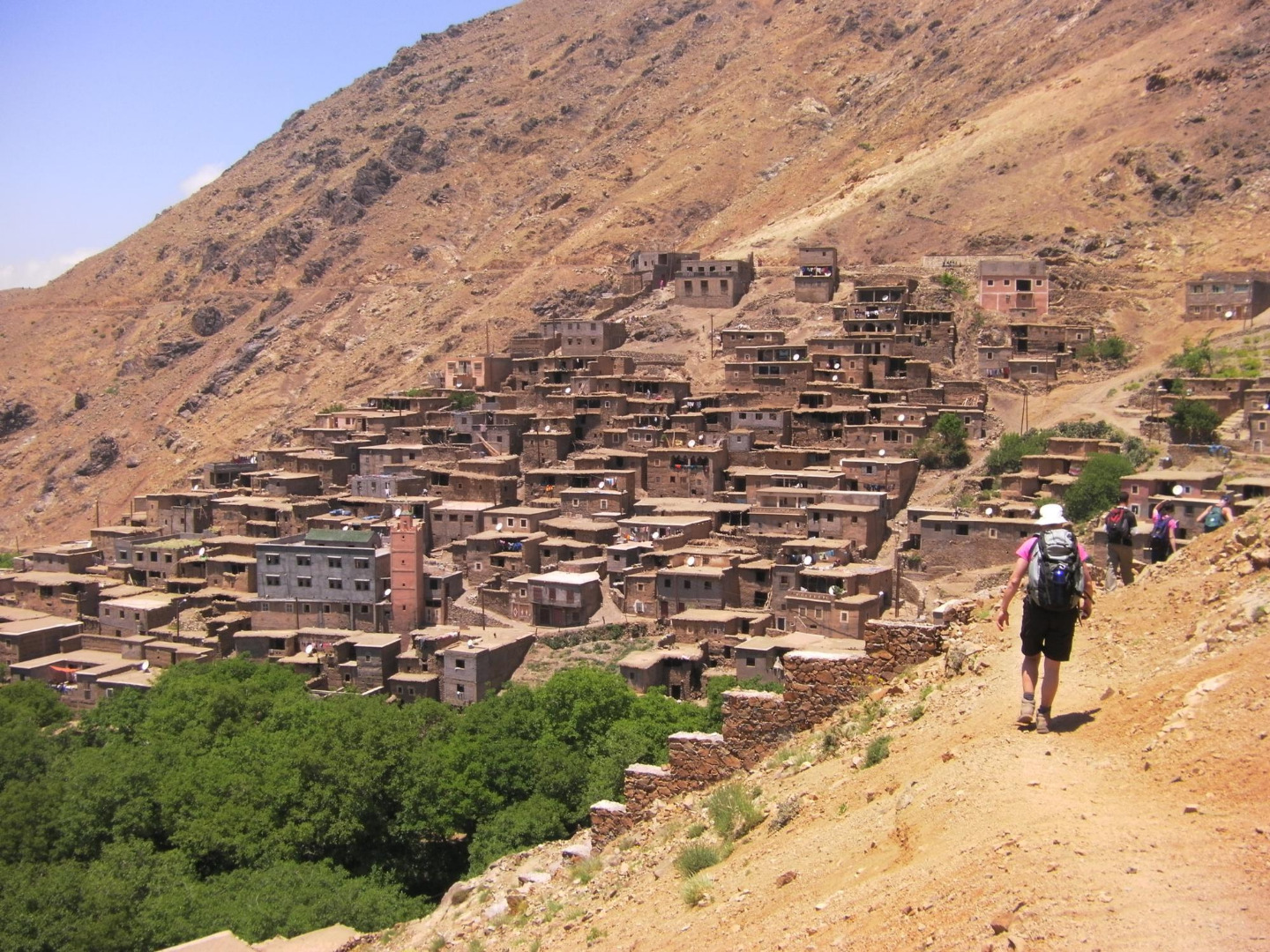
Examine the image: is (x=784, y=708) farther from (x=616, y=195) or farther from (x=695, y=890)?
(x=616, y=195)

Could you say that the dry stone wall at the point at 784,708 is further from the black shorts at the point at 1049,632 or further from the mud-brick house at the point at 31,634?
the mud-brick house at the point at 31,634

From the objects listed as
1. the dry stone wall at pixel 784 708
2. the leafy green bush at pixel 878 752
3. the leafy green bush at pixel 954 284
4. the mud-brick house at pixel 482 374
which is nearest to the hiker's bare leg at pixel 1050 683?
the leafy green bush at pixel 878 752

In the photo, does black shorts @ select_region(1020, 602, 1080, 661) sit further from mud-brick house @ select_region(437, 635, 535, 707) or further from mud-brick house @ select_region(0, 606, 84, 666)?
mud-brick house @ select_region(0, 606, 84, 666)

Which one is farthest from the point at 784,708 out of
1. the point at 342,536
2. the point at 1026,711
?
the point at 342,536

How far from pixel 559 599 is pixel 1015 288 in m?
22.1

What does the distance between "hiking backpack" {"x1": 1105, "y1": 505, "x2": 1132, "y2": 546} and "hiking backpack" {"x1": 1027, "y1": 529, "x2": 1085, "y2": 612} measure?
12.6 ft

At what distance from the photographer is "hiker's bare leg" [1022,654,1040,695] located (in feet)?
23.9

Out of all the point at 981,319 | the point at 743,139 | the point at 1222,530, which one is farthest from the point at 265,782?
the point at 743,139

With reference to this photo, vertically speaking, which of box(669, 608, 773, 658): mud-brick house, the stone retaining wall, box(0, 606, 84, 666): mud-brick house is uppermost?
the stone retaining wall

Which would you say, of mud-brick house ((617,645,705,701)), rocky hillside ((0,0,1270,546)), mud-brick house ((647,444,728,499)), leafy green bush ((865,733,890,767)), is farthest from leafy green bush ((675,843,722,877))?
rocky hillside ((0,0,1270,546))

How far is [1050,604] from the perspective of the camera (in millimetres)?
7090

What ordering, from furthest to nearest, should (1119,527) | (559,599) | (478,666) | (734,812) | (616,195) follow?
(616,195) < (559,599) < (478,666) < (1119,527) < (734,812)

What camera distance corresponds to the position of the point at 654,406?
3959 cm

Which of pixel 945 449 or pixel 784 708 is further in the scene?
pixel 945 449
